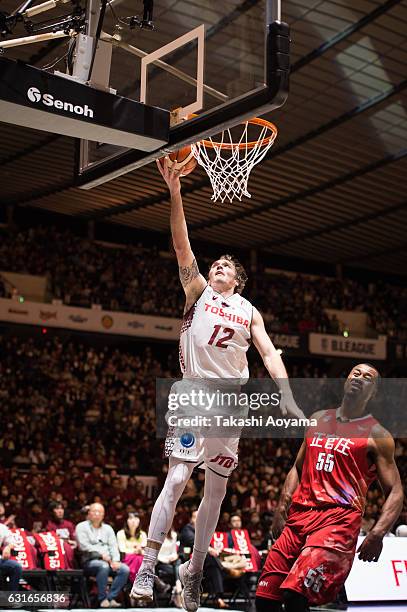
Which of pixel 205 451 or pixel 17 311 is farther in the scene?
pixel 17 311

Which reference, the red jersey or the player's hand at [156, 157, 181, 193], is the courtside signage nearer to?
the red jersey

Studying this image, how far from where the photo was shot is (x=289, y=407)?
6035 millimetres

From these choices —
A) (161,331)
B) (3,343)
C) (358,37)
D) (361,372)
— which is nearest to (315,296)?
(161,331)

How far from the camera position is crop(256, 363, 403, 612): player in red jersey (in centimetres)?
584

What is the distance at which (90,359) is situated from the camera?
27.1 meters

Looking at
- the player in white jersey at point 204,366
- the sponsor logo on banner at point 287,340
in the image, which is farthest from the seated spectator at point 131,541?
the sponsor logo on banner at point 287,340

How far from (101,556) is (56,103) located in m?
8.75

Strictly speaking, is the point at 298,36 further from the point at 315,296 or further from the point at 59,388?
the point at 315,296

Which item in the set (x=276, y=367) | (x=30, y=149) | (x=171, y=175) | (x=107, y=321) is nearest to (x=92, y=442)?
(x=107, y=321)

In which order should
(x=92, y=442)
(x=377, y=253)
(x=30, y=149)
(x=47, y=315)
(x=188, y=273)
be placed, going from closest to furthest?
(x=188, y=273) < (x=30, y=149) < (x=92, y=442) < (x=47, y=315) < (x=377, y=253)

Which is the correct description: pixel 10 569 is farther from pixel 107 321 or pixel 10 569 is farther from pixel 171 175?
pixel 107 321

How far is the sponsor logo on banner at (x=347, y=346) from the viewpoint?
30.7 metres

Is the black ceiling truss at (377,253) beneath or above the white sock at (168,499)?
above

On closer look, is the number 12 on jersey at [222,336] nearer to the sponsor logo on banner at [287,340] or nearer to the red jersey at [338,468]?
the red jersey at [338,468]
